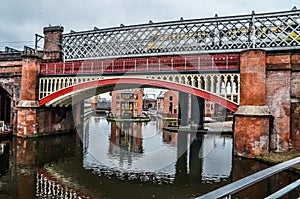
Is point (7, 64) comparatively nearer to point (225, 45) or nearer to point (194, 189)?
point (225, 45)

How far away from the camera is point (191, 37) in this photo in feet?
68.5

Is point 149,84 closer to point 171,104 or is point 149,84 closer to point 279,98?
point 279,98

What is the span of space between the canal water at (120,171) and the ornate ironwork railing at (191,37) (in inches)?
299

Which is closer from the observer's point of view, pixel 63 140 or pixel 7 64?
pixel 63 140

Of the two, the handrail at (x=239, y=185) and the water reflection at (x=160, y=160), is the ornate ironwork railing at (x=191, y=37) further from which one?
the handrail at (x=239, y=185)

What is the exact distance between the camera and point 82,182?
1088cm

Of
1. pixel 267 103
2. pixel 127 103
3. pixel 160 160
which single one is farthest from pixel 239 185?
pixel 127 103

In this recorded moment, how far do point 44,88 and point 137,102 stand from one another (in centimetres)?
3319

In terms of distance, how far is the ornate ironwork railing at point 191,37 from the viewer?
17.9 meters

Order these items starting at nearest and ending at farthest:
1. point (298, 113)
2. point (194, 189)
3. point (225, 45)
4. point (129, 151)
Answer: point (194, 189), point (298, 113), point (129, 151), point (225, 45)

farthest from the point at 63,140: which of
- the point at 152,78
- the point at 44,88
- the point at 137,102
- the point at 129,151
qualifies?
the point at 137,102

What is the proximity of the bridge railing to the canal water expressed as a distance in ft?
17.9

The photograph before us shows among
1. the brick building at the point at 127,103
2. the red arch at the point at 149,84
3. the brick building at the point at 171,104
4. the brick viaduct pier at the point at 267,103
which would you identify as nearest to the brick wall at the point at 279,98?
the brick viaduct pier at the point at 267,103

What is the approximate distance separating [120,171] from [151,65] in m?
8.34
